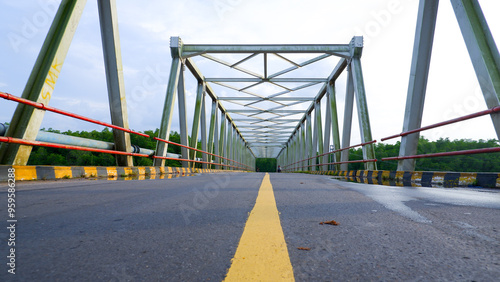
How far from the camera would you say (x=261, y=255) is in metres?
1.18

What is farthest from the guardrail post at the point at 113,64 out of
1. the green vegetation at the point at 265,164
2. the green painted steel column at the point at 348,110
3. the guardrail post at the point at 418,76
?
the green vegetation at the point at 265,164

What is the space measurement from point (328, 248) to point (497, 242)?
88 centimetres

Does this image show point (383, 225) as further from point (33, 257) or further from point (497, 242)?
point (33, 257)

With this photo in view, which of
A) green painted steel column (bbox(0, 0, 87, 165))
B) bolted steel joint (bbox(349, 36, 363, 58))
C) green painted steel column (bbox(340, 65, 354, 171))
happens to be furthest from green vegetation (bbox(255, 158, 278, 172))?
green painted steel column (bbox(0, 0, 87, 165))

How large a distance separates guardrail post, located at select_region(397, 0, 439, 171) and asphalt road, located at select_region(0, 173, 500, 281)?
459cm

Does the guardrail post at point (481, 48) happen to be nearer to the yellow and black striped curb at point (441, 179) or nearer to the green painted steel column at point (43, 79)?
the yellow and black striped curb at point (441, 179)

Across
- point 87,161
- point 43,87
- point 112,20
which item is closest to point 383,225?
point 43,87

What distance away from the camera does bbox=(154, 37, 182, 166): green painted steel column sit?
31.8 feet

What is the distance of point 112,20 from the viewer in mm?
7316

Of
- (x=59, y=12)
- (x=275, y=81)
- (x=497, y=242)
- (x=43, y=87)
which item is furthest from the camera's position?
(x=275, y=81)

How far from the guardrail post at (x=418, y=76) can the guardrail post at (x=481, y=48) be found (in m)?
1.20

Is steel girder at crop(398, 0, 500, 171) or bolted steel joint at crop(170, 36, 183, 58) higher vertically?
bolted steel joint at crop(170, 36, 183, 58)

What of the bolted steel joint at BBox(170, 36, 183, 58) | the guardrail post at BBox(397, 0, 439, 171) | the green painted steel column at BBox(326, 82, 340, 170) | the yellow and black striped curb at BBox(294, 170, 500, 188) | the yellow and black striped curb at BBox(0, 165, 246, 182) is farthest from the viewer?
the green painted steel column at BBox(326, 82, 340, 170)

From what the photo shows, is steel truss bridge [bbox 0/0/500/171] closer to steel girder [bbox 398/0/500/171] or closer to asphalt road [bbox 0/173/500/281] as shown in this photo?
steel girder [bbox 398/0/500/171]
